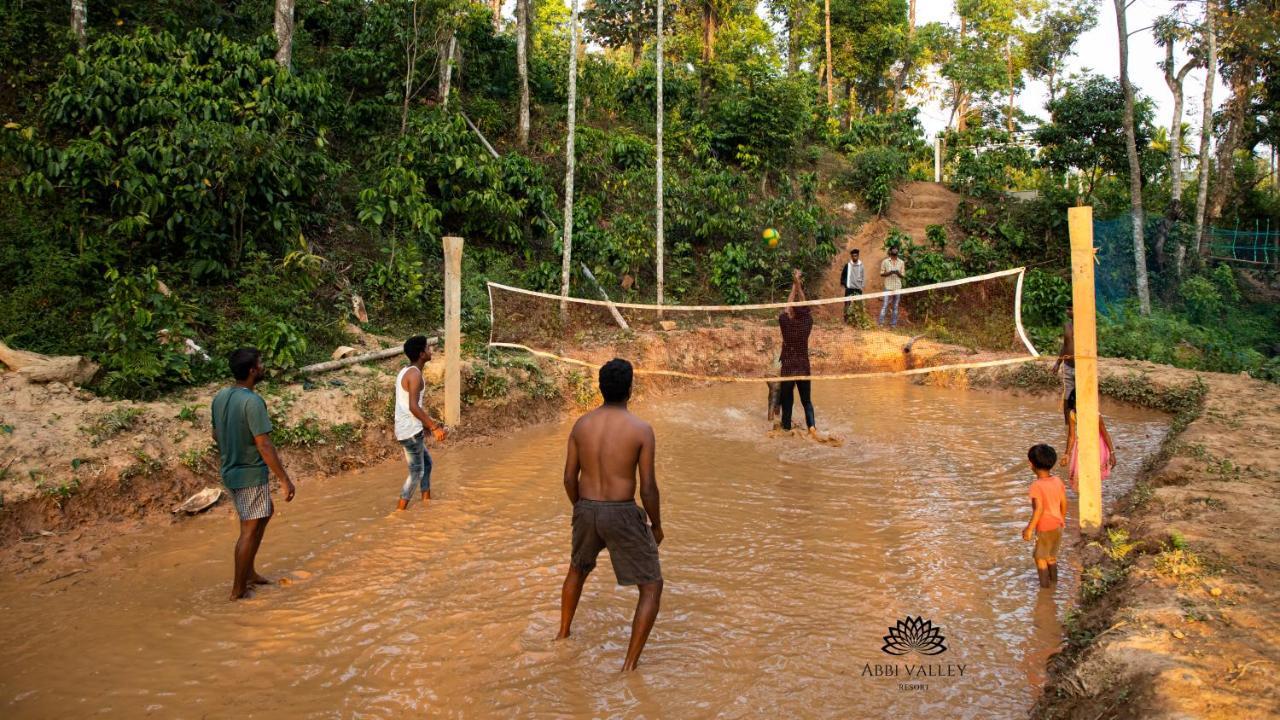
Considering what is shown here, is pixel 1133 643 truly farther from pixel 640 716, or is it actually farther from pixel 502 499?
pixel 502 499

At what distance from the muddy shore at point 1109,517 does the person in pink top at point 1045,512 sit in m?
0.29

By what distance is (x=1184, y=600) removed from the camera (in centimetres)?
404

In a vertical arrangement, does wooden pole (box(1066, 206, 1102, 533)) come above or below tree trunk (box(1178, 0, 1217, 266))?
below

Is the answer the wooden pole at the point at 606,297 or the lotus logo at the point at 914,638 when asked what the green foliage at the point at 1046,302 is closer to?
the wooden pole at the point at 606,297

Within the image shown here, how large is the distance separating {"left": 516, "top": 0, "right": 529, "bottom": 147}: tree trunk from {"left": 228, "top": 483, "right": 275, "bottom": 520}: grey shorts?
13.2m

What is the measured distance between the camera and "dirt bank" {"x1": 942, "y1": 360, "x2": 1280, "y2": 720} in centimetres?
324

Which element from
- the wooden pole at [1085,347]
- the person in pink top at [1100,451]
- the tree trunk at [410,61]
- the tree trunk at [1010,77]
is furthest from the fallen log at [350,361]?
→ the tree trunk at [1010,77]

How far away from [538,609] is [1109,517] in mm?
4564

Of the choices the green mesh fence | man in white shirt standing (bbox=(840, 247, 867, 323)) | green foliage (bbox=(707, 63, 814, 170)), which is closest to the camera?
man in white shirt standing (bbox=(840, 247, 867, 323))

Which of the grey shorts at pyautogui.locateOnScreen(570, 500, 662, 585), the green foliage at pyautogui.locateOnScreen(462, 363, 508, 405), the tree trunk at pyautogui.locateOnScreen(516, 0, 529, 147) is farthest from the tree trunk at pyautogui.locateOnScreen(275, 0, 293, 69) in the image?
the grey shorts at pyautogui.locateOnScreen(570, 500, 662, 585)

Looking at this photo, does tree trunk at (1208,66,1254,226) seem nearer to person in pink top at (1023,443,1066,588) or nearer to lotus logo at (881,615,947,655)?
person in pink top at (1023,443,1066,588)

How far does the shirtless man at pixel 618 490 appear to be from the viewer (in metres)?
3.89

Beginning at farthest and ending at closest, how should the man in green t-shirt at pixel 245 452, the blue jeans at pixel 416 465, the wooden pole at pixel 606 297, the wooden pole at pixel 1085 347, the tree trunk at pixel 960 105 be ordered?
the tree trunk at pixel 960 105 < the wooden pole at pixel 606 297 < the blue jeans at pixel 416 465 < the wooden pole at pixel 1085 347 < the man in green t-shirt at pixel 245 452

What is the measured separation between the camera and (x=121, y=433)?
21.4ft
